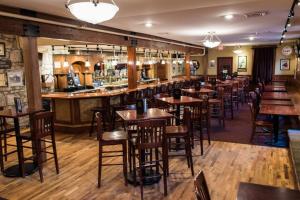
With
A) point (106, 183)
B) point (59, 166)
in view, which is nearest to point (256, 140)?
point (106, 183)

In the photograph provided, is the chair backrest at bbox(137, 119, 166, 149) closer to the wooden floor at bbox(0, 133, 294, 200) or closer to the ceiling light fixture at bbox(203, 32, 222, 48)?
the wooden floor at bbox(0, 133, 294, 200)

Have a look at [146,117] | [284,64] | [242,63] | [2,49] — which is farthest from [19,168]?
[284,64]

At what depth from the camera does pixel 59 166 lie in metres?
4.22

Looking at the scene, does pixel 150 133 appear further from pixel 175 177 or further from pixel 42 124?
pixel 42 124

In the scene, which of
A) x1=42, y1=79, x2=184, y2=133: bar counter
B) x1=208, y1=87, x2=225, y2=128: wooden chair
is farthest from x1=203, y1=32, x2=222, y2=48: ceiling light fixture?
x1=42, y1=79, x2=184, y2=133: bar counter

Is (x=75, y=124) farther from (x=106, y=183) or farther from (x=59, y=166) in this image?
(x=106, y=183)

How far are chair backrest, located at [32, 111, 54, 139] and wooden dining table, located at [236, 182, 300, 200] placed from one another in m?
2.84

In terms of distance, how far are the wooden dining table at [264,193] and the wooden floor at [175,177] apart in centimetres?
144

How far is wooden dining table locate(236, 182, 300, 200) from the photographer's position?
1.64m

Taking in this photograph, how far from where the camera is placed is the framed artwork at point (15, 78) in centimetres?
648

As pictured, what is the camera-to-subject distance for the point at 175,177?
369 centimetres

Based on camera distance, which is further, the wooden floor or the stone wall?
the stone wall

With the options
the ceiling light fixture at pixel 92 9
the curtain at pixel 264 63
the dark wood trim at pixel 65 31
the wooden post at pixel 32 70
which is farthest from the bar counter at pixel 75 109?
the curtain at pixel 264 63

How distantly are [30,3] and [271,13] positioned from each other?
430cm
